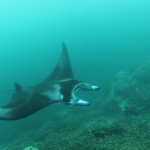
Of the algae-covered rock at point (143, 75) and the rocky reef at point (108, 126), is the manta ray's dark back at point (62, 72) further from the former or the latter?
the algae-covered rock at point (143, 75)

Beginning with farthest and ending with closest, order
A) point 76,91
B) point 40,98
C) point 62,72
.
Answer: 1. point 62,72
2. point 76,91
3. point 40,98

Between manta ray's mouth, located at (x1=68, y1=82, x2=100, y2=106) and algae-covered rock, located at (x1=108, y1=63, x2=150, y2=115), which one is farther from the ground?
manta ray's mouth, located at (x1=68, y1=82, x2=100, y2=106)

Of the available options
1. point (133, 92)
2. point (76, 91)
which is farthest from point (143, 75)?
point (76, 91)

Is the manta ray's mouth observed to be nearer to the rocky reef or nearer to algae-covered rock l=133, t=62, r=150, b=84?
the rocky reef

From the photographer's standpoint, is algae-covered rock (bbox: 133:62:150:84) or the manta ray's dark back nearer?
the manta ray's dark back

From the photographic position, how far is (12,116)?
6570mm

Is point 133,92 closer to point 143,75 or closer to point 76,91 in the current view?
point 143,75

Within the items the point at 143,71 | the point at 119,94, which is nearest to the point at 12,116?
the point at 119,94

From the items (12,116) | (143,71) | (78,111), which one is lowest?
(78,111)

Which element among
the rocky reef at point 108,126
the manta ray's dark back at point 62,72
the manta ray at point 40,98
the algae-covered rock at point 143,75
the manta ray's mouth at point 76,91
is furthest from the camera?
the algae-covered rock at point 143,75

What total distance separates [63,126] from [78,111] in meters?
4.01

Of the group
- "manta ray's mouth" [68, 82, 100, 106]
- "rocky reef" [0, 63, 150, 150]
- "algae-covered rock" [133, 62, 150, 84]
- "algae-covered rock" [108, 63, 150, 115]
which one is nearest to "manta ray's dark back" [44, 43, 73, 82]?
"manta ray's mouth" [68, 82, 100, 106]

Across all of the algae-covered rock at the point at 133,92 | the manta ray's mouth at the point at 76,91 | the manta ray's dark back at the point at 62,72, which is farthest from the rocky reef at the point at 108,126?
the manta ray's mouth at the point at 76,91

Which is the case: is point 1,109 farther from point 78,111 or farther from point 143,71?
point 143,71
